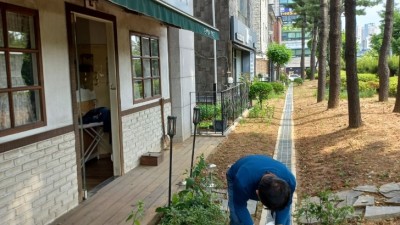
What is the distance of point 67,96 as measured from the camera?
497 centimetres

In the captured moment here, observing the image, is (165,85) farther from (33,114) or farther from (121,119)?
(33,114)

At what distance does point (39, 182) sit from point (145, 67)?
3.79 meters

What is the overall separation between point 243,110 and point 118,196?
10.1m

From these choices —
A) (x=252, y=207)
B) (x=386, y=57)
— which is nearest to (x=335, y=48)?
(x=386, y=57)

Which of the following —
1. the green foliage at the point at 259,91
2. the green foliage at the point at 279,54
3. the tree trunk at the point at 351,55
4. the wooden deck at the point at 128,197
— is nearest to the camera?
the wooden deck at the point at 128,197

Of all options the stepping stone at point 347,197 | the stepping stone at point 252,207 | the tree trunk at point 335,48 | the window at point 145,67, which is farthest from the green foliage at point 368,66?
the stepping stone at point 252,207

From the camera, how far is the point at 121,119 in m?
6.56

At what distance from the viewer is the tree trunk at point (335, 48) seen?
12844mm

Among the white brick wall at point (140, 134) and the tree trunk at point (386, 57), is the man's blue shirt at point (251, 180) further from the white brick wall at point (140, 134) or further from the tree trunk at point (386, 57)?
the tree trunk at point (386, 57)

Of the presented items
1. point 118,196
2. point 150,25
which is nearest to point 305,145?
point 150,25

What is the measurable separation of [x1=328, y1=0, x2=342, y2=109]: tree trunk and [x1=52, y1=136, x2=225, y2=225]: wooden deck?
7.44 metres

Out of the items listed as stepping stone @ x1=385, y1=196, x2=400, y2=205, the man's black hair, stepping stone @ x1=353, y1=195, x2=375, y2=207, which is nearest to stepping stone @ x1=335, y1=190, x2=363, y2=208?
stepping stone @ x1=353, y1=195, x2=375, y2=207

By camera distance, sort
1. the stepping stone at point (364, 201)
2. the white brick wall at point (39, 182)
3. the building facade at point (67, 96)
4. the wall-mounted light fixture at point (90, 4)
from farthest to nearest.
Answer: the wall-mounted light fixture at point (90, 4)
the stepping stone at point (364, 201)
the building facade at point (67, 96)
the white brick wall at point (39, 182)

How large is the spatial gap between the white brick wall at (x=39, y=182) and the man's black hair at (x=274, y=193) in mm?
2475
